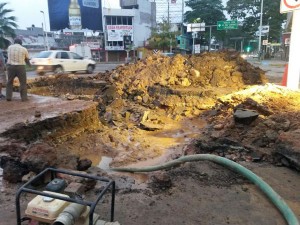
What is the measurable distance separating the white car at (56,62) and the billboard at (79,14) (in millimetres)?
26139

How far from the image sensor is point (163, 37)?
42.3 metres

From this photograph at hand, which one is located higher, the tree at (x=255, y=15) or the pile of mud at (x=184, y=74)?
the tree at (x=255, y=15)

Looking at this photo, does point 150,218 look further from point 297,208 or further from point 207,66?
point 207,66

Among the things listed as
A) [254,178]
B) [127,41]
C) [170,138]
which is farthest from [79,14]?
[254,178]

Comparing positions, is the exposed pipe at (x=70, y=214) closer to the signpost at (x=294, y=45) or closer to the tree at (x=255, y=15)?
the signpost at (x=294, y=45)

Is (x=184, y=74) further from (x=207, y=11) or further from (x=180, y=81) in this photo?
(x=207, y=11)

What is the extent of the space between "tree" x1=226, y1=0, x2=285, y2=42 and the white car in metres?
36.6

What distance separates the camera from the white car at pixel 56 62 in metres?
16.1

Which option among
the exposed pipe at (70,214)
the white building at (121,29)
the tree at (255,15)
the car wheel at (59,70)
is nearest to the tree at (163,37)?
the white building at (121,29)

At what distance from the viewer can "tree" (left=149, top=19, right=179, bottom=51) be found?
42.2 meters

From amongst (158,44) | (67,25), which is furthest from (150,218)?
(67,25)

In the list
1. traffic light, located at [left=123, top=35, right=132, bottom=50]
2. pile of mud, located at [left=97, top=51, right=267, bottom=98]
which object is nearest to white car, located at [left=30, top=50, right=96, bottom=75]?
pile of mud, located at [left=97, top=51, right=267, bottom=98]

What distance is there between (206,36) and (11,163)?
1888 inches

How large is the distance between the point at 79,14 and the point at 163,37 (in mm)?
12348
